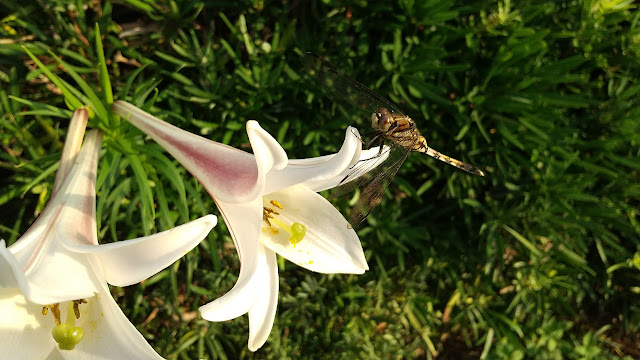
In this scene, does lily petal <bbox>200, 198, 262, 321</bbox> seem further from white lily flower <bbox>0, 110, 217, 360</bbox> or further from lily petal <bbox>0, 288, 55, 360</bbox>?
lily petal <bbox>0, 288, 55, 360</bbox>

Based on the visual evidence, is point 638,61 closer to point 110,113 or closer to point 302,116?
point 302,116

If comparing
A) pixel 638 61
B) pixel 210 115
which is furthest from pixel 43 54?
pixel 638 61

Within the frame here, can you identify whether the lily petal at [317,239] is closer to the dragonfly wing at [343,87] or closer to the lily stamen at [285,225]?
the lily stamen at [285,225]

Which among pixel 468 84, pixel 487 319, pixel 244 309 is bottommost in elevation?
pixel 487 319

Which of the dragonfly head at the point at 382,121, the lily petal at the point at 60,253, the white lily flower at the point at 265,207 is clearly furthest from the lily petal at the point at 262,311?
the dragonfly head at the point at 382,121

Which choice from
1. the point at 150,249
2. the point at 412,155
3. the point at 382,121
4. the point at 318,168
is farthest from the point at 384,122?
the point at 412,155

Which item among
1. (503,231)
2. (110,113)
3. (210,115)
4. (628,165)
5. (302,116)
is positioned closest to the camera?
(110,113)

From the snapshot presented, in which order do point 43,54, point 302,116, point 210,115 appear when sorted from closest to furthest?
point 43,54, point 210,115, point 302,116

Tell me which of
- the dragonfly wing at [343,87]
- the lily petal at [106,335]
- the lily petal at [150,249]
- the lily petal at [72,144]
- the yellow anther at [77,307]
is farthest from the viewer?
the dragonfly wing at [343,87]
